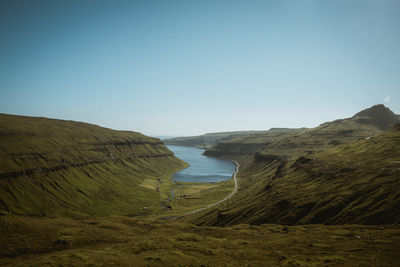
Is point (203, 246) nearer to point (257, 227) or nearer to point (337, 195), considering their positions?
point (257, 227)

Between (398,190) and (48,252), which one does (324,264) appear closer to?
(398,190)

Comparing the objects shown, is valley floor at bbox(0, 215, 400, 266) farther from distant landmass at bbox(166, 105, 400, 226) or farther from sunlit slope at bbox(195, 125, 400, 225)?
distant landmass at bbox(166, 105, 400, 226)

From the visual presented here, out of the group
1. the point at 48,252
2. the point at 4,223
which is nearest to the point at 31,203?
the point at 4,223

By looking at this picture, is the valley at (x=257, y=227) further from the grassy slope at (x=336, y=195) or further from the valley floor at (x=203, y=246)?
the grassy slope at (x=336, y=195)

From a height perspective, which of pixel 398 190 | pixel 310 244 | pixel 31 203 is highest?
pixel 398 190

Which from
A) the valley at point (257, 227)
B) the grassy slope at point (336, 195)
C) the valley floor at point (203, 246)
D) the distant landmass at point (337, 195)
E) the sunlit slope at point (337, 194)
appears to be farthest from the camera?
the grassy slope at point (336, 195)

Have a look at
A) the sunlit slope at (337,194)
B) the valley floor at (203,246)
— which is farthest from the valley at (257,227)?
the sunlit slope at (337,194)
